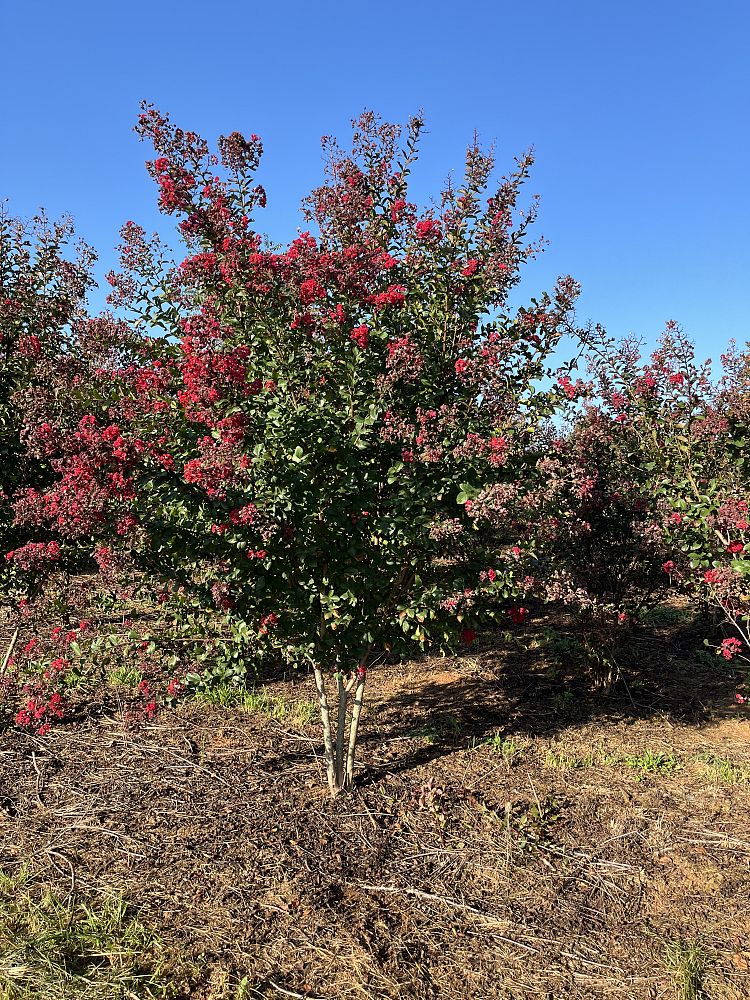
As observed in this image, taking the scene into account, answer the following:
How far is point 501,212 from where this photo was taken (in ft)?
15.4

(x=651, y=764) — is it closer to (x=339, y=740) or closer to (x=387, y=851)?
(x=387, y=851)

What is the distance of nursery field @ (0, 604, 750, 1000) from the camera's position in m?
3.30

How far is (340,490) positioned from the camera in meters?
4.03

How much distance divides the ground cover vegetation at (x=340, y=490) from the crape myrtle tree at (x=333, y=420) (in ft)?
0.07

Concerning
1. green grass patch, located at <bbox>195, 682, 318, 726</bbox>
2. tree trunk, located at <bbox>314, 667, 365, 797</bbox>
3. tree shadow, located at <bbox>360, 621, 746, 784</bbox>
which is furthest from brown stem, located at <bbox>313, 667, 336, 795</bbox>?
green grass patch, located at <bbox>195, 682, 318, 726</bbox>

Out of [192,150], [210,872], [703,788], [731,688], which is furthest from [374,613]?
[731,688]

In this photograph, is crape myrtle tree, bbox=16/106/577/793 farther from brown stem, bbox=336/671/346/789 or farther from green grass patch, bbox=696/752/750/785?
green grass patch, bbox=696/752/750/785

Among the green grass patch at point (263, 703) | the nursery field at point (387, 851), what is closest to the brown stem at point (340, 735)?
the nursery field at point (387, 851)

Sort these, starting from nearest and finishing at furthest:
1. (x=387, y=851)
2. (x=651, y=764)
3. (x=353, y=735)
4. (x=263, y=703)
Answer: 1. (x=387, y=851)
2. (x=353, y=735)
3. (x=651, y=764)
4. (x=263, y=703)

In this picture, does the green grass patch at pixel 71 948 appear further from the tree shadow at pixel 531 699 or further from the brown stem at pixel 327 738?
the tree shadow at pixel 531 699

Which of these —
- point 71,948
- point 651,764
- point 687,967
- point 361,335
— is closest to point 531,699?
point 651,764

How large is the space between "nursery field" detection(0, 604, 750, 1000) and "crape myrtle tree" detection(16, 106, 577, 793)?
76 cm

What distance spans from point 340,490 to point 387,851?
2.19m

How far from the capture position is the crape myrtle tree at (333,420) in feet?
13.2
